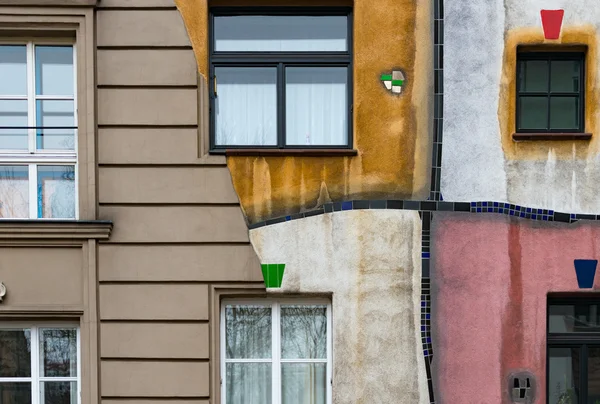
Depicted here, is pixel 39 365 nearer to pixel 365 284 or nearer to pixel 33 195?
pixel 33 195

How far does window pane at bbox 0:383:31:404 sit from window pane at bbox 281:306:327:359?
10.5 ft

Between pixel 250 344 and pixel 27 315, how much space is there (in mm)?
2617

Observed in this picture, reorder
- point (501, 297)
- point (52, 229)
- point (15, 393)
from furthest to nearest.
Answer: point (15, 393) < point (501, 297) < point (52, 229)

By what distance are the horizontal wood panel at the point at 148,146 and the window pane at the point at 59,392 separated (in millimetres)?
2744

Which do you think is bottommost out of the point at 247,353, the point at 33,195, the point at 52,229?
the point at 247,353

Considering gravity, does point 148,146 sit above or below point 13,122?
below

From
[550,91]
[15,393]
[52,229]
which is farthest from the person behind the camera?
[15,393]

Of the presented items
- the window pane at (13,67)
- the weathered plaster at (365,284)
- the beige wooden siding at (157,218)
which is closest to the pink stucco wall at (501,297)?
the weathered plaster at (365,284)

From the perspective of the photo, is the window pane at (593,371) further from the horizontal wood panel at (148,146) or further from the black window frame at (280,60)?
the horizontal wood panel at (148,146)

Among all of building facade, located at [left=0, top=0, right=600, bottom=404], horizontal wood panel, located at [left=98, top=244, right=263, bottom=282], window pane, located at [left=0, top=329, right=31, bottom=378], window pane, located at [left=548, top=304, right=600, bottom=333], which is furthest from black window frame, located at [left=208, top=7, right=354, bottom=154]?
window pane, located at [left=0, top=329, right=31, bottom=378]

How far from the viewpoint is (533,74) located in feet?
23.1

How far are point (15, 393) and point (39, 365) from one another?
0.44m

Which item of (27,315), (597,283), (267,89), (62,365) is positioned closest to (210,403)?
(62,365)

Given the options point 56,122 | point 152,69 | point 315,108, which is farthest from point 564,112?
point 56,122
